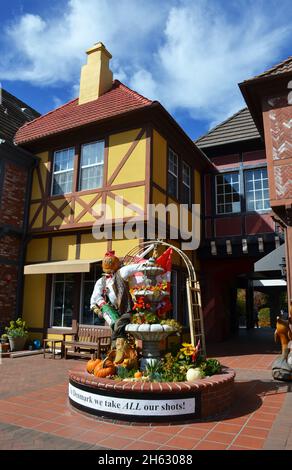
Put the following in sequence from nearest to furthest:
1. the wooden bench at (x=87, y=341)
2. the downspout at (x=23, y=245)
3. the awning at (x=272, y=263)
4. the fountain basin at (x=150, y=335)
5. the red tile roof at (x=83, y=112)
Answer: the fountain basin at (x=150, y=335) < the wooden bench at (x=87, y=341) < the awning at (x=272, y=263) < the red tile roof at (x=83, y=112) < the downspout at (x=23, y=245)

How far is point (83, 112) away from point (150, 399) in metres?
9.58

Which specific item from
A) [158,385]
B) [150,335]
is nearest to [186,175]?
[150,335]

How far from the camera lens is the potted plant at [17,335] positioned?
10.5m

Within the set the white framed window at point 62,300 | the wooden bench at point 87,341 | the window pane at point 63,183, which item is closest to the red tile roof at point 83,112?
the window pane at point 63,183

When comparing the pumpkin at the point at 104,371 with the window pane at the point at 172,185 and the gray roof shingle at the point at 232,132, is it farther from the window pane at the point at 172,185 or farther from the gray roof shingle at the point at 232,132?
the gray roof shingle at the point at 232,132

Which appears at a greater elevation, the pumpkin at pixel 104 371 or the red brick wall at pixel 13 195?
the red brick wall at pixel 13 195

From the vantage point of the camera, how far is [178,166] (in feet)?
40.5

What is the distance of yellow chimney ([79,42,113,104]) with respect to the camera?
12.3 meters

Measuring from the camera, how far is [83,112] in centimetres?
1182

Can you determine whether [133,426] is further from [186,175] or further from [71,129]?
[186,175]

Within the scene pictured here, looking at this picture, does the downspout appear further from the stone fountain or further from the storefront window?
the stone fountain

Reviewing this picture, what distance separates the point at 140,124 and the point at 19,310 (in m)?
6.71

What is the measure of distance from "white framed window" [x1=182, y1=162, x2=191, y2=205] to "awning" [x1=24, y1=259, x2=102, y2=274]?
4.21m

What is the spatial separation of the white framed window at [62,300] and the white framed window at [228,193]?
6.02m
